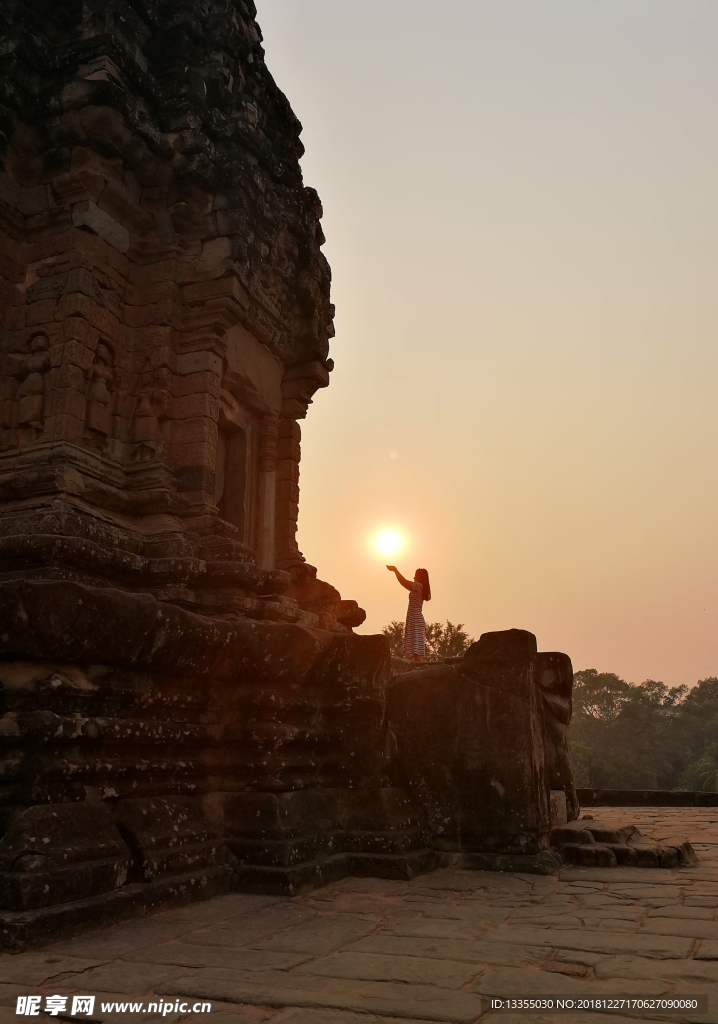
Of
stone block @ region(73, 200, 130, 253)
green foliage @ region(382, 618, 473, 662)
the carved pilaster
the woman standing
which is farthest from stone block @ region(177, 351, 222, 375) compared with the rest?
green foliage @ region(382, 618, 473, 662)

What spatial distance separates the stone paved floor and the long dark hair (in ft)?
24.4

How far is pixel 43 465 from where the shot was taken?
5906 millimetres

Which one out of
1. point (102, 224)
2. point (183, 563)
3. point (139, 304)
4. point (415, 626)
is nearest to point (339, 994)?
point (183, 563)

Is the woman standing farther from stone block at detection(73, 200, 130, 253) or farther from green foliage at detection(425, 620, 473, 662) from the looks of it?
green foliage at detection(425, 620, 473, 662)

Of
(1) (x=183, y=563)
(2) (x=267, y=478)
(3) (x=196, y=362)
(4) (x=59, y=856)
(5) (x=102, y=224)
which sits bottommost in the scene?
(4) (x=59, y=856)

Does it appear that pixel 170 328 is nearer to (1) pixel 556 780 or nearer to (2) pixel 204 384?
(2) pixel 204 384

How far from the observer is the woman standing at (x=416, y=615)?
11.2m

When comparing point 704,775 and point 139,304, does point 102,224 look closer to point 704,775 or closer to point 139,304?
point 139,304

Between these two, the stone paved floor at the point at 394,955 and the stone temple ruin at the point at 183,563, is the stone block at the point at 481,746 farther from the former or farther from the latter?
the stone paved floor at the point at 394,955

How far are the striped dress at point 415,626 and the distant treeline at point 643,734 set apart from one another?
3168cm

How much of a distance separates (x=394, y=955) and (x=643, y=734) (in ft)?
191

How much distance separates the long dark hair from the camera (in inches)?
457

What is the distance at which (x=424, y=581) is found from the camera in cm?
1172

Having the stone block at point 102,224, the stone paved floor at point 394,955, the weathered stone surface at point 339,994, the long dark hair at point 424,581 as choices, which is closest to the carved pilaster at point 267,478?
the stone block at point 102,224
